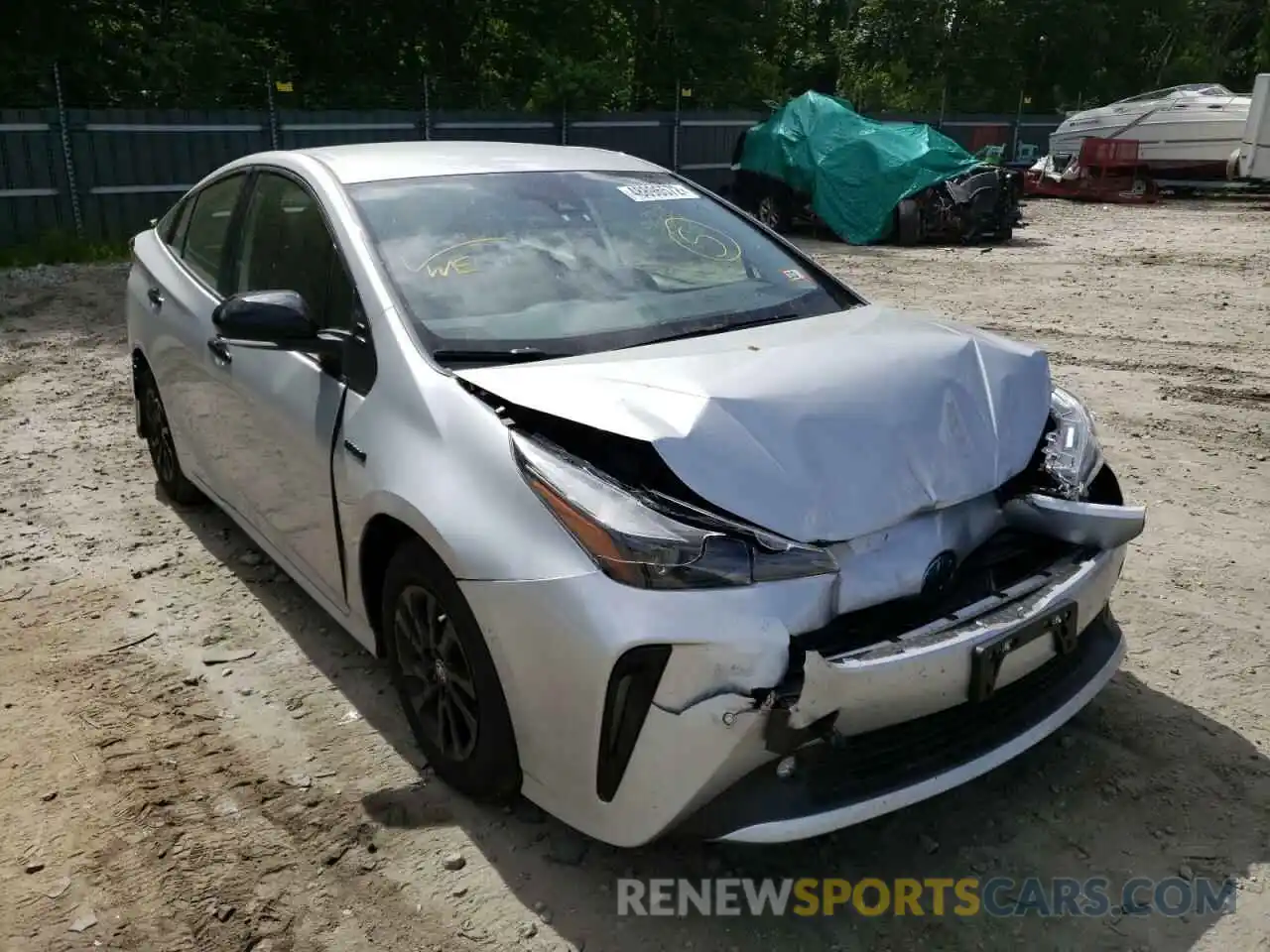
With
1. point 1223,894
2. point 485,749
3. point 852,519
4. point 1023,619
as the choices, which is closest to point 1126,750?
point 1223,894

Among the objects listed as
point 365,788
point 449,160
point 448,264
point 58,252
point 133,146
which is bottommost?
point 58,252

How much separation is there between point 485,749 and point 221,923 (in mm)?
706

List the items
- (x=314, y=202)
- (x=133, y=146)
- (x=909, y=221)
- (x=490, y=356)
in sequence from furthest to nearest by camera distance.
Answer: (x=909, y=221) < (x=133, y=146) < (x=314, y=202) < (x=490, y=356)

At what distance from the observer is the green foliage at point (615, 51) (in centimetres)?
1554

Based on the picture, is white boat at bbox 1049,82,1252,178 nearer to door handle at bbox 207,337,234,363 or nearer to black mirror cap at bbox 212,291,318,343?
door handle at bbox 207,337,234,363

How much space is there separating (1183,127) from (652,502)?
22945 millimetres

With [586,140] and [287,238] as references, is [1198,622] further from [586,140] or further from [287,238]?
[586,140]

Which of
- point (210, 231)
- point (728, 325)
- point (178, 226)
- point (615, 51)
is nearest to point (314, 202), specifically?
point (210, 231)

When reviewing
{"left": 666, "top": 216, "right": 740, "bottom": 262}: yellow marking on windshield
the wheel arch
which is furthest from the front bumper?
{"left": 666, "top": 216, "right": 740, "bottom": 262}: yellow marking on windshield

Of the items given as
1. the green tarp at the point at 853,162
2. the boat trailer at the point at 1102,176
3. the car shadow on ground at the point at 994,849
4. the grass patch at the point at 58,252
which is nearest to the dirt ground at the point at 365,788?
the car shadow on ground at the point at 994,849

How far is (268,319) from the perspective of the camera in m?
3.01

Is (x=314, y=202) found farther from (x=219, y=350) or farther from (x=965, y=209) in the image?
(x=965, y=209)

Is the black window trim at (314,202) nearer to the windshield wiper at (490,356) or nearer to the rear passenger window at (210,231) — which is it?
the rear passenger window at (210,231)

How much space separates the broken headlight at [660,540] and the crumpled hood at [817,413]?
0.06 m
